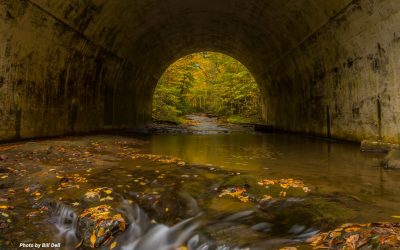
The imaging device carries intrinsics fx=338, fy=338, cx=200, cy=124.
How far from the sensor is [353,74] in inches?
383

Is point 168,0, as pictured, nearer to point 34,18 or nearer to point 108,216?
point 34,18

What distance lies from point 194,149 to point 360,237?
25.8 feet

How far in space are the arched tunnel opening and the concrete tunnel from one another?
5cm

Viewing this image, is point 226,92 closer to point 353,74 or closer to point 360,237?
point 353,74

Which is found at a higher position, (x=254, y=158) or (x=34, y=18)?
(x=34, y=18)

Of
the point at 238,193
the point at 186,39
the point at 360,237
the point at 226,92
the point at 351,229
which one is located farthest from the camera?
the point at 226,92

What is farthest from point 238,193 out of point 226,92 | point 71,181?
point 226,92

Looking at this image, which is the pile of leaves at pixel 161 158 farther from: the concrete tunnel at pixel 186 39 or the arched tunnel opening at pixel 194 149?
the concrete tunnel at pixel 186 39

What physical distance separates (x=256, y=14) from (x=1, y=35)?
8.53m

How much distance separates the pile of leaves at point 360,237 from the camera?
2.90 m

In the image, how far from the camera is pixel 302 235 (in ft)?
11.3

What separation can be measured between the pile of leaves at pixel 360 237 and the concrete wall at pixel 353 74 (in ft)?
17.7

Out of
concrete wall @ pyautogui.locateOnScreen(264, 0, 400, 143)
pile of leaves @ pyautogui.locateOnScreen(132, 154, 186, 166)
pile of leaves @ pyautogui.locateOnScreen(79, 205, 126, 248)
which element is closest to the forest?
concrete wall @ pyautogui.locateOnScreen(264, 0, 400, 143)

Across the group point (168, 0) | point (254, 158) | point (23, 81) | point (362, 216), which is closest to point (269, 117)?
point (168, 0)
